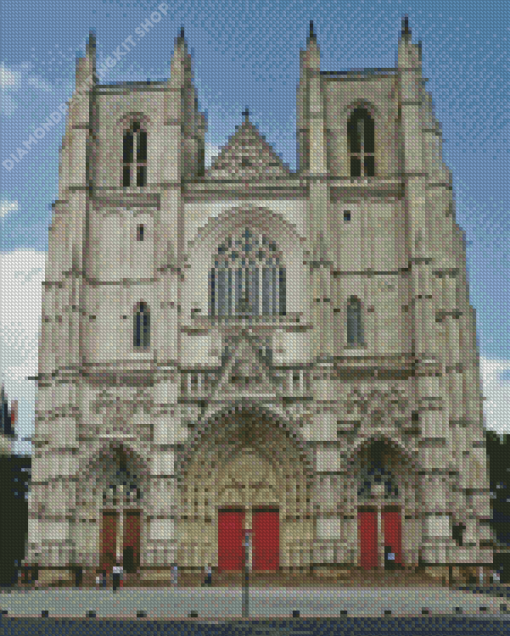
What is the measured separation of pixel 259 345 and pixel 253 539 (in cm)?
866

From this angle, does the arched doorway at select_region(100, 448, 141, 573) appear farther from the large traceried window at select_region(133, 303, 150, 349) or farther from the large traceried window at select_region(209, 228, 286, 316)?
the large traceried window at select_region(209, 228, 286, 316)

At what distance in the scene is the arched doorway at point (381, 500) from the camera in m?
37.1

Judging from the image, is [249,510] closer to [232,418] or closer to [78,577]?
[232,418]

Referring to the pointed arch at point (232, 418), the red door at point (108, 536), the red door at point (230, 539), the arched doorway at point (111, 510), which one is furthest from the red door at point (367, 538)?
the red door at point (108, 536)

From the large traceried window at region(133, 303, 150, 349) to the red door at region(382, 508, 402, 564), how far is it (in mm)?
13377

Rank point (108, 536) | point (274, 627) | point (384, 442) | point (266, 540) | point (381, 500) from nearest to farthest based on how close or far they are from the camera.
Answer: point (274, 627) < point (381, 500) < point (384, 442) < point (266, 540) < point (108, 536)

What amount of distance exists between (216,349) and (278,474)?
631 cm

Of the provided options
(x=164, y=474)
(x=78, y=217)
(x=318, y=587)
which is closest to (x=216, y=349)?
(x=164, y=474)

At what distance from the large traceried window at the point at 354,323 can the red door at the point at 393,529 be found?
770 centimetres

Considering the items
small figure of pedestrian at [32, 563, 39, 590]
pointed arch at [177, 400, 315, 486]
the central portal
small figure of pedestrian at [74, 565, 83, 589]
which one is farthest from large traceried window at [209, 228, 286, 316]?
small figure of pedestrian at [32, 563, 39, 590]

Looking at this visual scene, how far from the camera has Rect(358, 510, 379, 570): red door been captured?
37031 mm

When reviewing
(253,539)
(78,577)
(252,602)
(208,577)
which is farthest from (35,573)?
(252,602)

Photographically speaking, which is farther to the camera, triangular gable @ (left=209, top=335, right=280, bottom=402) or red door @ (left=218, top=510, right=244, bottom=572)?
triangular gable @ (left=209, top=335, right=280, bottom=402)

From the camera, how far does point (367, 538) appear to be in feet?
122
